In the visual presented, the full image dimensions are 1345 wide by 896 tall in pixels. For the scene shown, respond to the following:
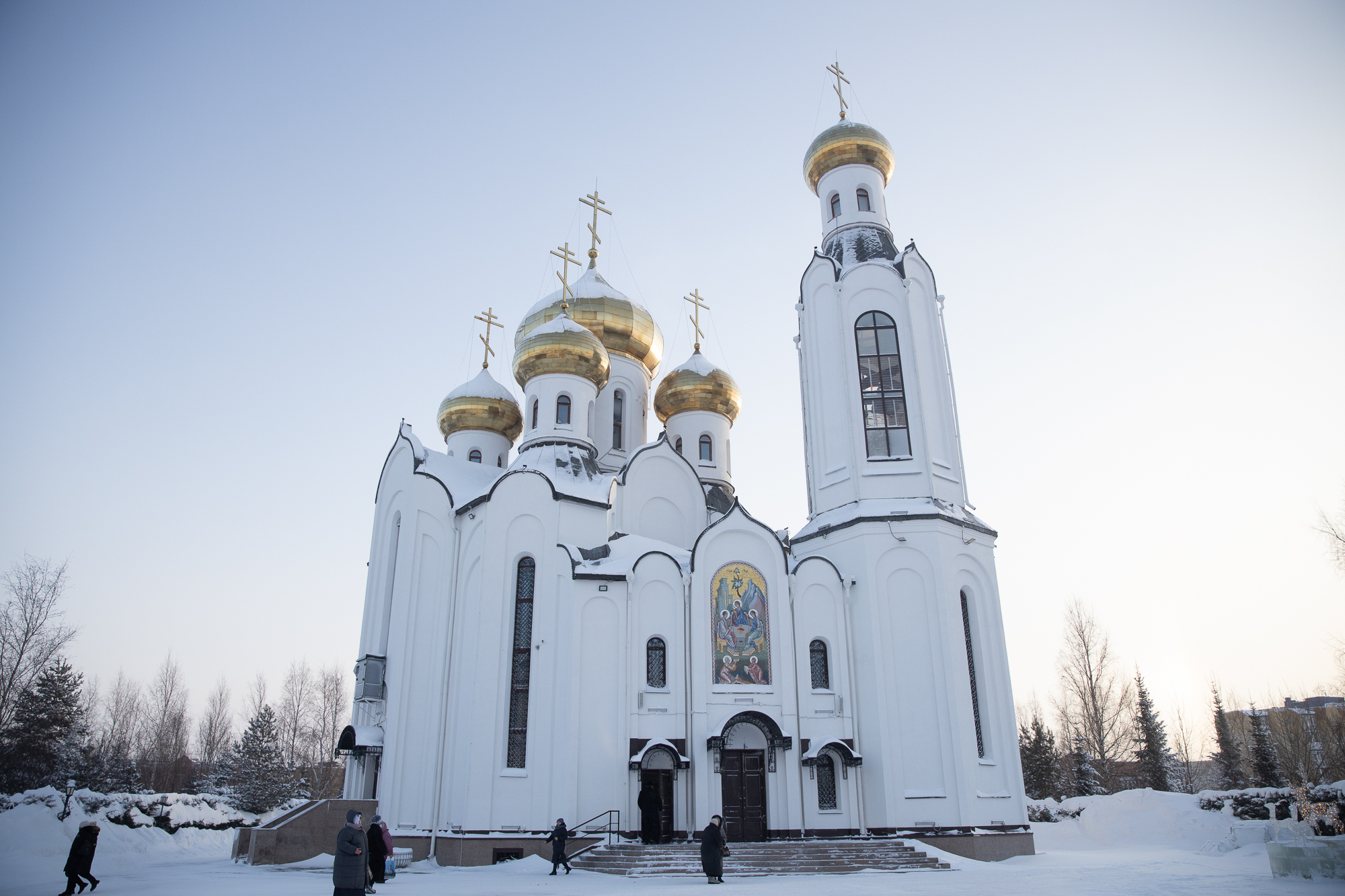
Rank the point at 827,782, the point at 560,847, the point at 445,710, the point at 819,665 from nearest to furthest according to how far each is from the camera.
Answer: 1. the point at 560,847
2. the point at 827,782
3. the point at 445,710
4. the point at 819,665

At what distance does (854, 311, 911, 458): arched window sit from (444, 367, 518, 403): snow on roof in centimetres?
905

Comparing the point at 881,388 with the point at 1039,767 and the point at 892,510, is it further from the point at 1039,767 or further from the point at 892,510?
the point at 1039,767

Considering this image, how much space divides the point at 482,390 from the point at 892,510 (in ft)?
35.2

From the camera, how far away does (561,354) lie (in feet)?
62.5

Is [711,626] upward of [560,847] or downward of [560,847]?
upward

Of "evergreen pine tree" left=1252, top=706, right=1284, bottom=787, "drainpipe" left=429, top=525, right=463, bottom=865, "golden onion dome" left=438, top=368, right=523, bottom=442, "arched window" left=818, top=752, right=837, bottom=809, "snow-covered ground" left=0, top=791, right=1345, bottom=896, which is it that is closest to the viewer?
"snow-covered ground" left=0, top=791, right=1345, bottom=896

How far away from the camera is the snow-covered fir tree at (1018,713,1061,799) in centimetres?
2653

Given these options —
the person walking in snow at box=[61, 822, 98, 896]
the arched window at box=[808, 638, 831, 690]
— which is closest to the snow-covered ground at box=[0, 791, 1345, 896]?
the person walking in snow at box=[61, 822, 98, 896]

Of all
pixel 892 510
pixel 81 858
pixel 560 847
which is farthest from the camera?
pixel 892 510

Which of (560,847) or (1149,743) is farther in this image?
(1149,743)

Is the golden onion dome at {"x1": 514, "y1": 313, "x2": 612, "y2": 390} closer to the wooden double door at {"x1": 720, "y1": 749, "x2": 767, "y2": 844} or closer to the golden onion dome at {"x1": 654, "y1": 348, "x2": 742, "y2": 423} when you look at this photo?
the golden onion dome at {"x1": 654, "y1": 348, "x2": 742, "y2": 423}

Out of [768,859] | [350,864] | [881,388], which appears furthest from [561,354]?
[350,864]

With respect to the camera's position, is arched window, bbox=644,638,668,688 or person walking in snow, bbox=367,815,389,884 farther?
arched window, bbox=644,638,668,688

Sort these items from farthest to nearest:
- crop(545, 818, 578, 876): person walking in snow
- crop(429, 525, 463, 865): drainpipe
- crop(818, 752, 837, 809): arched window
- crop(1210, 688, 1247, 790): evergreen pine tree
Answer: crop(1210, 688, 1247, 790): evergreen pine tree < crop(818, 752, 837, 809): arched window < crop(429, 525, 463, 865): drainpipe < crop(545, 818, 578, 876): person walking in snow
